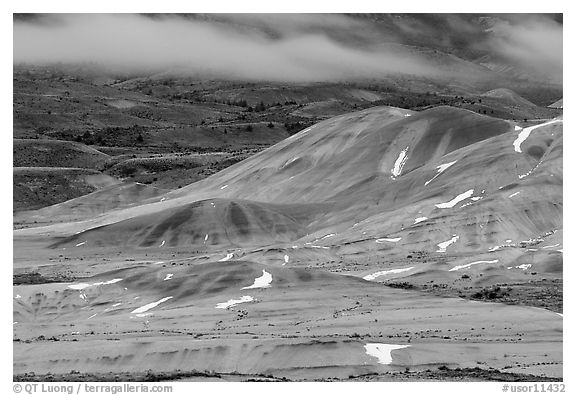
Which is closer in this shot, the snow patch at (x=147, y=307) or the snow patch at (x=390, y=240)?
the snow patch at (x=147, y=307)

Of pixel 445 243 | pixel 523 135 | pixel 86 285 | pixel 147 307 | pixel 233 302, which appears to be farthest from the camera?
pixel 523 135

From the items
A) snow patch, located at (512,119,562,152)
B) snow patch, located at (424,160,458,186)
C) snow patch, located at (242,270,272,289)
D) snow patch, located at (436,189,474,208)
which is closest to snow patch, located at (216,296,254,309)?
snow patch, located at (242,270,272,289)

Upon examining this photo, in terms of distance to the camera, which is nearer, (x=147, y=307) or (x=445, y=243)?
(x=147, y=307)

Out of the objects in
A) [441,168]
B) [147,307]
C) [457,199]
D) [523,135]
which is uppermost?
[523,135]

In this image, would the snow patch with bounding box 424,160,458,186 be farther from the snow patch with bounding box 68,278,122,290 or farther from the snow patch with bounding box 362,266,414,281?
the snow patch with bounding box 68,278,122,290

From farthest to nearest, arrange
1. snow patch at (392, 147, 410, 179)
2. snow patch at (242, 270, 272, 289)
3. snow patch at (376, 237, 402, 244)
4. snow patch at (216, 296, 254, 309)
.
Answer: snow patch at (392, 147, 410, 179) < snow patch at (376, 237, 402, 244) < snow patch at (242, 270, 272, 289) < snow patch at (216, 296, 254, 309)

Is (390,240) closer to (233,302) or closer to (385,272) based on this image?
(385,272)

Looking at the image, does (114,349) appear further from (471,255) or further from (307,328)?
(471,255)

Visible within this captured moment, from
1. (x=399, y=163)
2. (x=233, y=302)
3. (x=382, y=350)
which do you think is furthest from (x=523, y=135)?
(x=382, y=350)

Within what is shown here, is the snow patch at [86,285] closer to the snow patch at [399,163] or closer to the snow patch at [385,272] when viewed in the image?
the snow patch at [385,272]

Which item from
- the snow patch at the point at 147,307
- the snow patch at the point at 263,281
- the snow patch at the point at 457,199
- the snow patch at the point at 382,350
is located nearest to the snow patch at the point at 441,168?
the snow patch at the point at 457,199

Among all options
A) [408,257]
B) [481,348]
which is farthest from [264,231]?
[481,348]
